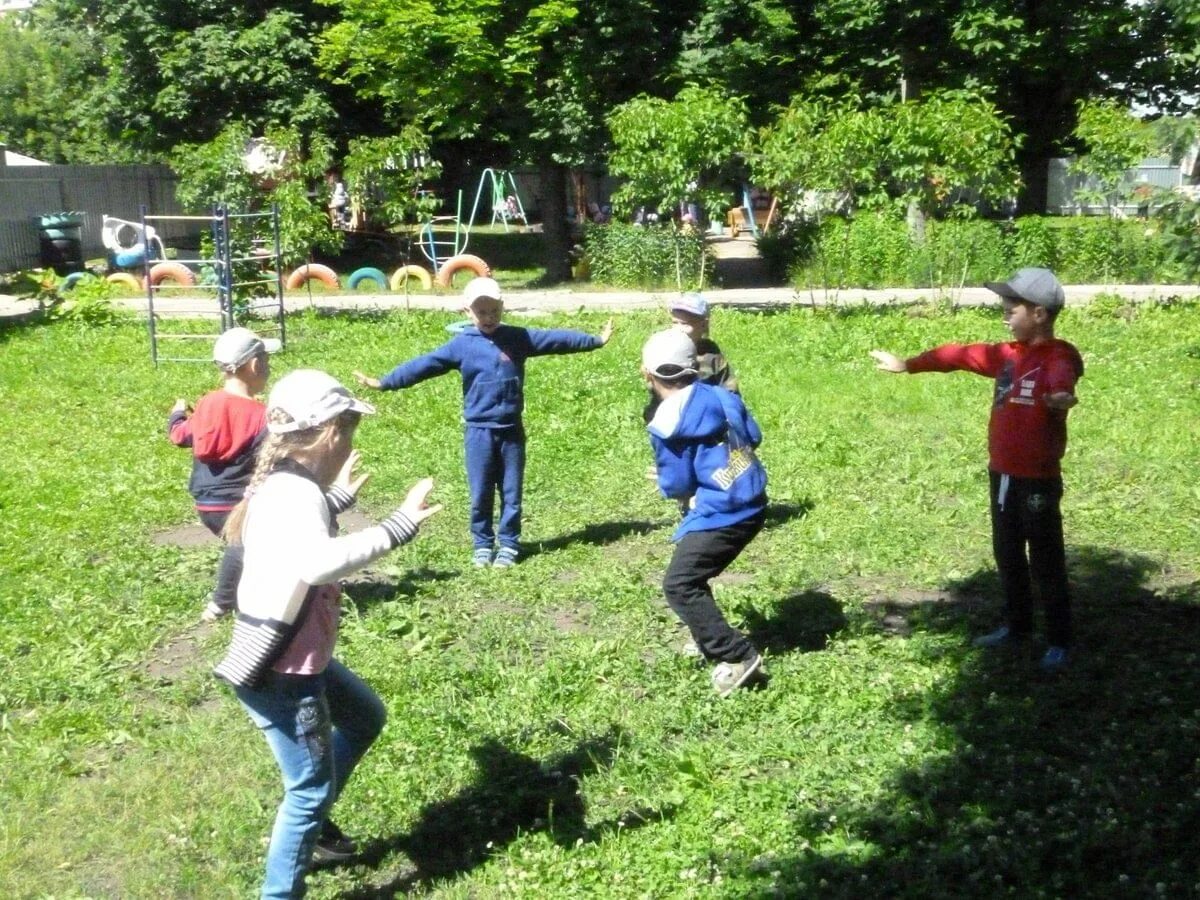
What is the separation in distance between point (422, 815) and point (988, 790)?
6.37ft

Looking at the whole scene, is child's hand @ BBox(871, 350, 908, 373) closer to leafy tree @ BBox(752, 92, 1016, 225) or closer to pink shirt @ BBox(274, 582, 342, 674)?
pink shirt @ BBox(274, 582, 342, 674)

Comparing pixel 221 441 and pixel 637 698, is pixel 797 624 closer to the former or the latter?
pixel 637 698

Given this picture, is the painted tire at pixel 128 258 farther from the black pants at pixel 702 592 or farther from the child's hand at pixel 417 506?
the child's hand at pixel 417 506

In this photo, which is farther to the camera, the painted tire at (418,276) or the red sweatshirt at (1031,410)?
the painted tire at (418,276)

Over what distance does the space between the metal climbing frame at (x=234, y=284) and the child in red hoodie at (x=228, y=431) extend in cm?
829

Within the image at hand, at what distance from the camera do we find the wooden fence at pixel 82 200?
29.4 metres

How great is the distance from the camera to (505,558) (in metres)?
7.76

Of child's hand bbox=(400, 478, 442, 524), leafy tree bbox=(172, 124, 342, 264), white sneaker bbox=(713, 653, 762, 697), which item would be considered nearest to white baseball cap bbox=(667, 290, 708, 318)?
white sneaker bbox=(713, 653, 762, 697)

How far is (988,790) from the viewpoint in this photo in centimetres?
473

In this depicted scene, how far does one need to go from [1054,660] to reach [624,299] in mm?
16656

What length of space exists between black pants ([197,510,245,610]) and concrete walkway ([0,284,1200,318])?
12658mm

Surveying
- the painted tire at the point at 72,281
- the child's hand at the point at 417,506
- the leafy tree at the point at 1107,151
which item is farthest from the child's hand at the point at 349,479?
the leafy tree at the point at 1107,151

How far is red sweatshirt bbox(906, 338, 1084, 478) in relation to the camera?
5785 mm

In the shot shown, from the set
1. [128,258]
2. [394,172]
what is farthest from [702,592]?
[128,258]
